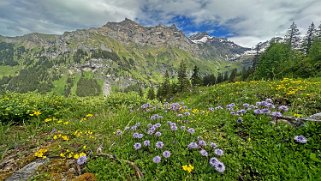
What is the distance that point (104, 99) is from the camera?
11.4 meters

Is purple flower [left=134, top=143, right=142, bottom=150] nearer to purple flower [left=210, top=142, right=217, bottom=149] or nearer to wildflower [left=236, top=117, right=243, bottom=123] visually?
purple flower [left=210, top=142, right=217, bottom=149]

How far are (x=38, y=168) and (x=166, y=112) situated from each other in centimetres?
344

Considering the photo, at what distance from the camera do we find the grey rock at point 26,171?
14.3 ft

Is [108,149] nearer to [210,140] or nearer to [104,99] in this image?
[210,140]

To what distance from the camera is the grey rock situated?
4352 mm

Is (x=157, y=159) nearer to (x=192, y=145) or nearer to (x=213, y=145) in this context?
(x=192, y=145)

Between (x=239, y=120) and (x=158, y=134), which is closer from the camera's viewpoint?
(x=158, y=134)

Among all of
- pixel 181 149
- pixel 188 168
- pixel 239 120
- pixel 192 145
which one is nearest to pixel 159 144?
pixel 181 149

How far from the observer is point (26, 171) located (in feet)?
14.7

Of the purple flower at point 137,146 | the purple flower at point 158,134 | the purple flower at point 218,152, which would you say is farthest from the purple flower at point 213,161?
the purple flower at point 137,146

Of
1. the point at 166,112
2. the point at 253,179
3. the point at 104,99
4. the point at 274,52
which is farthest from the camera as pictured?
the point at 274,52

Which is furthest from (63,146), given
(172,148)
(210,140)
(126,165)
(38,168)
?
(210,140)

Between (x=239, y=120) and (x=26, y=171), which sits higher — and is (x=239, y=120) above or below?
above

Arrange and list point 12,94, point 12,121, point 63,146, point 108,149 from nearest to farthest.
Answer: point 108,149 → point 63,146 → point 12,121 → point 12,94
